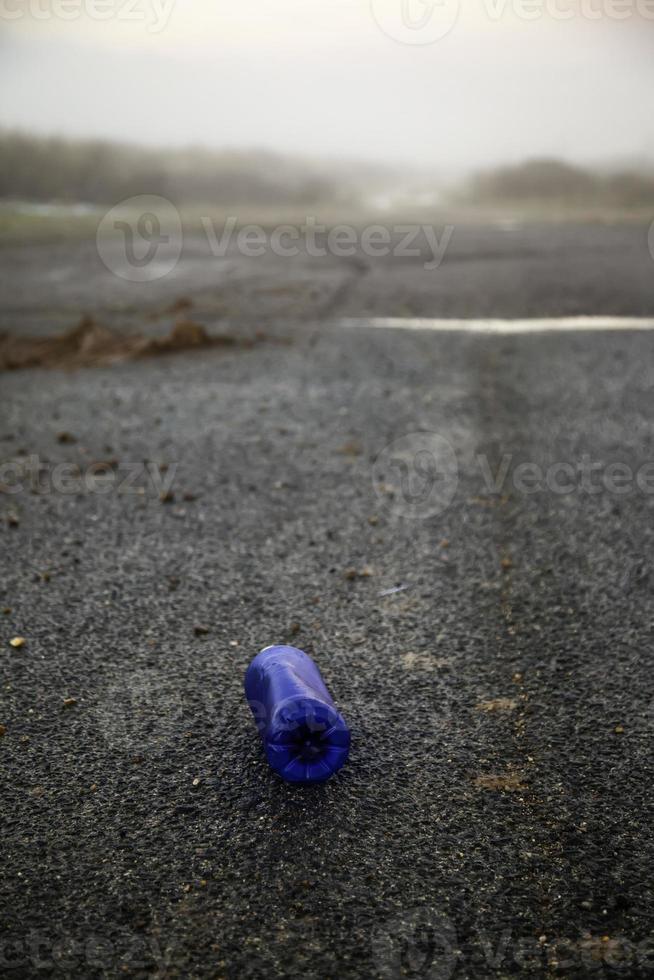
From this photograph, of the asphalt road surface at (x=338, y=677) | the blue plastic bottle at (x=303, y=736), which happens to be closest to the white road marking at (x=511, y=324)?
the asphalt road surface at (x=338, y=677)

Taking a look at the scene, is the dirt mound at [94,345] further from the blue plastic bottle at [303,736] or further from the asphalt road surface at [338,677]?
the blue plastic bottle at [303,736]

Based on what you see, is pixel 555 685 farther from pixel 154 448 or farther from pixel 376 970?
pixel 154 448

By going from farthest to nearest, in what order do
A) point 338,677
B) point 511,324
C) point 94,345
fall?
point 511,324 < point 94,345 < point 338,677

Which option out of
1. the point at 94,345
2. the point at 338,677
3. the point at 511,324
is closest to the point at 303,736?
the point at 338,677

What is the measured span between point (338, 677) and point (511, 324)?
23.3 feet

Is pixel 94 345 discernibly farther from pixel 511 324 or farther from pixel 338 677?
pixel 338 677

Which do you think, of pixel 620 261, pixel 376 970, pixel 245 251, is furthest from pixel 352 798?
pixel 245 251

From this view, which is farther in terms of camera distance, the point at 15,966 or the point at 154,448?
the point at 154,448

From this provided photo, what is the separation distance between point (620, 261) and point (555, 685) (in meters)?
11.8

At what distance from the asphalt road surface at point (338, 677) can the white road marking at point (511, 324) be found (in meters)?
2.24

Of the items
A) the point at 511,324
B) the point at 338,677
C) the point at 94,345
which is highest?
the point at 511,324

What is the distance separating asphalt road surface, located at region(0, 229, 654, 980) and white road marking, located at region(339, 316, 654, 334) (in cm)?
224

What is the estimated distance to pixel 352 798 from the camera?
9.65ft

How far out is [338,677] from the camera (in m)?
3.62
